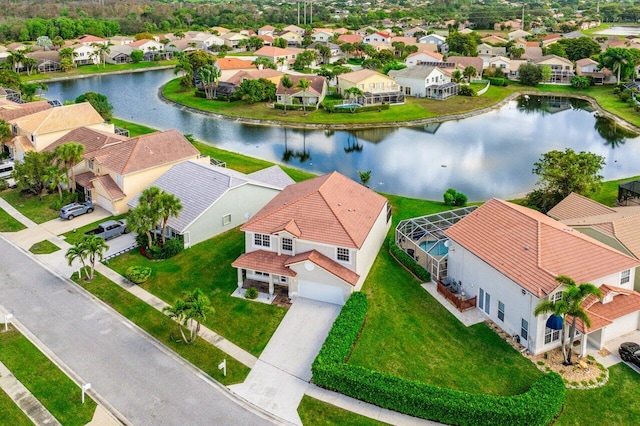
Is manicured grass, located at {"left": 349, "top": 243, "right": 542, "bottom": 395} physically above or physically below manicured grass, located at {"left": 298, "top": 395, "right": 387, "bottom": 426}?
above

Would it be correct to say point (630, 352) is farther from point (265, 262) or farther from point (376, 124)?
point (376, 124)

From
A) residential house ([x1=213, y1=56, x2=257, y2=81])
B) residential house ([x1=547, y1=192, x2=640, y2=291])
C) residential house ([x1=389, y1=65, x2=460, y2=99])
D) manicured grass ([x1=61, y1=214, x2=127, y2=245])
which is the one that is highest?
residential house ([x1=213, y1=56, x2=257, y2=81])

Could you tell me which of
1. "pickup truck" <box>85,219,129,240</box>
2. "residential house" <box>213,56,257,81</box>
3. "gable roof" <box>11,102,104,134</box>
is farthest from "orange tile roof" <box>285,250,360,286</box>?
"residential house" <box>213,56,257,81</box>

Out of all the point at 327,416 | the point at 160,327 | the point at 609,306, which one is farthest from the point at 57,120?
the point at 609,306

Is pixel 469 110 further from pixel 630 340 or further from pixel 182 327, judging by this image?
pixel 182 327

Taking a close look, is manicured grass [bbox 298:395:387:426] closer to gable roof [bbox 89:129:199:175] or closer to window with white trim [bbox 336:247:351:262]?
window with white trim [bbox 336:247:351:262]

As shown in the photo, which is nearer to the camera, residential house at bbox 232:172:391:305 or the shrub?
residential house at bbox 232:172:391:305
